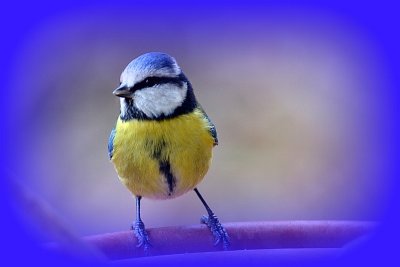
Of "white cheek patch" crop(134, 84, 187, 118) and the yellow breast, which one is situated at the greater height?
"white cheek patch" crop(134, 84, 187, 118)

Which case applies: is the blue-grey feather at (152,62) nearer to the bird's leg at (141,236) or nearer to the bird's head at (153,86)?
the bird's head at (153,86)

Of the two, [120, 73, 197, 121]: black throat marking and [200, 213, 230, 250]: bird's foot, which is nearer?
[200, 213, 230, 250]: bird's foot

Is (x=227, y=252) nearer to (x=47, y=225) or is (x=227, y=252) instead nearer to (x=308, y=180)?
(x=47, y=225)

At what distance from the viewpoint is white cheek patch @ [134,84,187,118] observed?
1.01m

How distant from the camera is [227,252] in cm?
83

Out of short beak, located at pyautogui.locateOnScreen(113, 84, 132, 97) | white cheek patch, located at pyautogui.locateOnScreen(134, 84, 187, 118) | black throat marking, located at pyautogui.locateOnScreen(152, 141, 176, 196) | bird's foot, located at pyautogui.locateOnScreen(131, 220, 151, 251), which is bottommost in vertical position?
bird's foot, located at pyautogui.locateOnScreen(131, 220, 151, 251)

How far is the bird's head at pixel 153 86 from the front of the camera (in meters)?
0.97

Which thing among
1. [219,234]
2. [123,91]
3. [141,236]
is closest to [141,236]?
[141,236]

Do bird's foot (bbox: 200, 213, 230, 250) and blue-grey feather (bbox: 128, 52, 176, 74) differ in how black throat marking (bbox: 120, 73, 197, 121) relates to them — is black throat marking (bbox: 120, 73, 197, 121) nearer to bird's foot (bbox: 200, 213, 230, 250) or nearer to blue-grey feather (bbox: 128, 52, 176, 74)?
blue-grey feather (bbox: 128, 52, 176, 74)

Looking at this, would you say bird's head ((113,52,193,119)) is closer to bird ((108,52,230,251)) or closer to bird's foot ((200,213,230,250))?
bird ((108,52,230,251))

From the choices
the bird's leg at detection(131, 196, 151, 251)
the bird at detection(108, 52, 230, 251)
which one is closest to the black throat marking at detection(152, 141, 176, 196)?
the bird at detection(108, 52, 230, 251)

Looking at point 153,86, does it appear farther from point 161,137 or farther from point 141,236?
point 141,236

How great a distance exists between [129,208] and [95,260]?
132 centimetres

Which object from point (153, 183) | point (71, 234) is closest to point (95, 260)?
point (71, 234)
